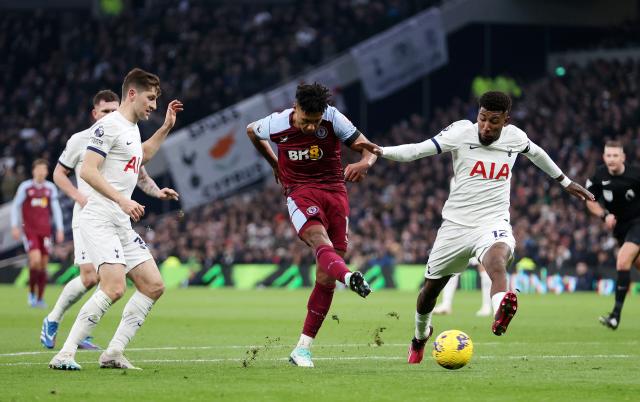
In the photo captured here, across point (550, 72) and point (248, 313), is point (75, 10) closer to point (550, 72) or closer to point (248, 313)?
point (550, 72)

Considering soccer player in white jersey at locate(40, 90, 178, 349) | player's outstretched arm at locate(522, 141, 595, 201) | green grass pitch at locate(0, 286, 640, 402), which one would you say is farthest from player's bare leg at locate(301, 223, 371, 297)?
soccer player in white jersey at locate(40, 90, 178, 349)

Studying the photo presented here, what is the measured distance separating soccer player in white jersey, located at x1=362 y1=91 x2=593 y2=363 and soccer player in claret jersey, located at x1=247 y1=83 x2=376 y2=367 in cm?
83

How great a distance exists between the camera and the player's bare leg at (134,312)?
10195mm

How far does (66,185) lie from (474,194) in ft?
12.7

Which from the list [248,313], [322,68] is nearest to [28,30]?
[322,68]

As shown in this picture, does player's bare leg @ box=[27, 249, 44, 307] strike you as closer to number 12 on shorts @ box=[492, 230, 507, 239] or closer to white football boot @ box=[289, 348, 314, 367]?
white football boot @ box=[289, 348, 314, 367]

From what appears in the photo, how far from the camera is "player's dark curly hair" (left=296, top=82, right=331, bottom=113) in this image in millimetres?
9938

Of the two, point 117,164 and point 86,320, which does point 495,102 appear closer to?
point 117,164

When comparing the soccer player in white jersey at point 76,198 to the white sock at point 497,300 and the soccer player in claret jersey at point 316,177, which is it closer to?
the soccer player in claret jersey at point 316,177

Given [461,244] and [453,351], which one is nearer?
[453,351]

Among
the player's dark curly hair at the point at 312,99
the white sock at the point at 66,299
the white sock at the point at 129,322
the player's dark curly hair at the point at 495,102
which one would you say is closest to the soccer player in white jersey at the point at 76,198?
the white sock at the point at 66,299

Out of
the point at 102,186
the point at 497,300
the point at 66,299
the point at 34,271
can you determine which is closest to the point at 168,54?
the point at 34,271

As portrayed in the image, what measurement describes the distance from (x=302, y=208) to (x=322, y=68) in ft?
95.4

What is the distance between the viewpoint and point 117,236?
10219 millimetres
